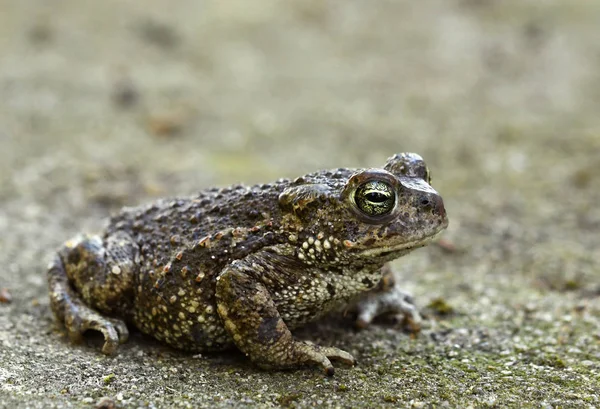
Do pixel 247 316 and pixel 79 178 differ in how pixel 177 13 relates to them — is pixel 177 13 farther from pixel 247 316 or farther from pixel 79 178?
pixel 247 316

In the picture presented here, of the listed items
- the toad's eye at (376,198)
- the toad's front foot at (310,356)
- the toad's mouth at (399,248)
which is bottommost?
the toad's front foot at (310,356)

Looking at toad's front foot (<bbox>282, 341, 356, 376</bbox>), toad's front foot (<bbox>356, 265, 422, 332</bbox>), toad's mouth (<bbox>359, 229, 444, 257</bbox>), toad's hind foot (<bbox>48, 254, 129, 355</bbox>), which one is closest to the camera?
toad's mouth (<bbox>359, 229, 444, 257</bbox>)

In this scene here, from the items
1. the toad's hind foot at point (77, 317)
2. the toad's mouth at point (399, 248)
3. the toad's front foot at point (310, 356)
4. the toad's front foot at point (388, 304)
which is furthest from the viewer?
the toad's front foot at point (388, 304)

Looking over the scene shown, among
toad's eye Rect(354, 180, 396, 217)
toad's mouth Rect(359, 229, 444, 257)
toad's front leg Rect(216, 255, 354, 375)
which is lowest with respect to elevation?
toad's front leg Rect(216, 255, 354, 375)

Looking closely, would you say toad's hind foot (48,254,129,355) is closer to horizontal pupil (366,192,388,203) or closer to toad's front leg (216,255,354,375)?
toad's front leg (216,255,354,375)

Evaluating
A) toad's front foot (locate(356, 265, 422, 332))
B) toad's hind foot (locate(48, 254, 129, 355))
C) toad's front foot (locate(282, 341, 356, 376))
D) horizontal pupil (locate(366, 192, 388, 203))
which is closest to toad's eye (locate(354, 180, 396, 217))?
horizontal pupil (locate(366, 192, 388, 203))

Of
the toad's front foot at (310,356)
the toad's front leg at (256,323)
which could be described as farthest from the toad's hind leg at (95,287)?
the toad's front foot at (310,356)

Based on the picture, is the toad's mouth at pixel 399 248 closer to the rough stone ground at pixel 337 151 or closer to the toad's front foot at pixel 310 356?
the toad's front foot at pixel 310 356

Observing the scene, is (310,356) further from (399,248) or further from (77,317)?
(77,317)
